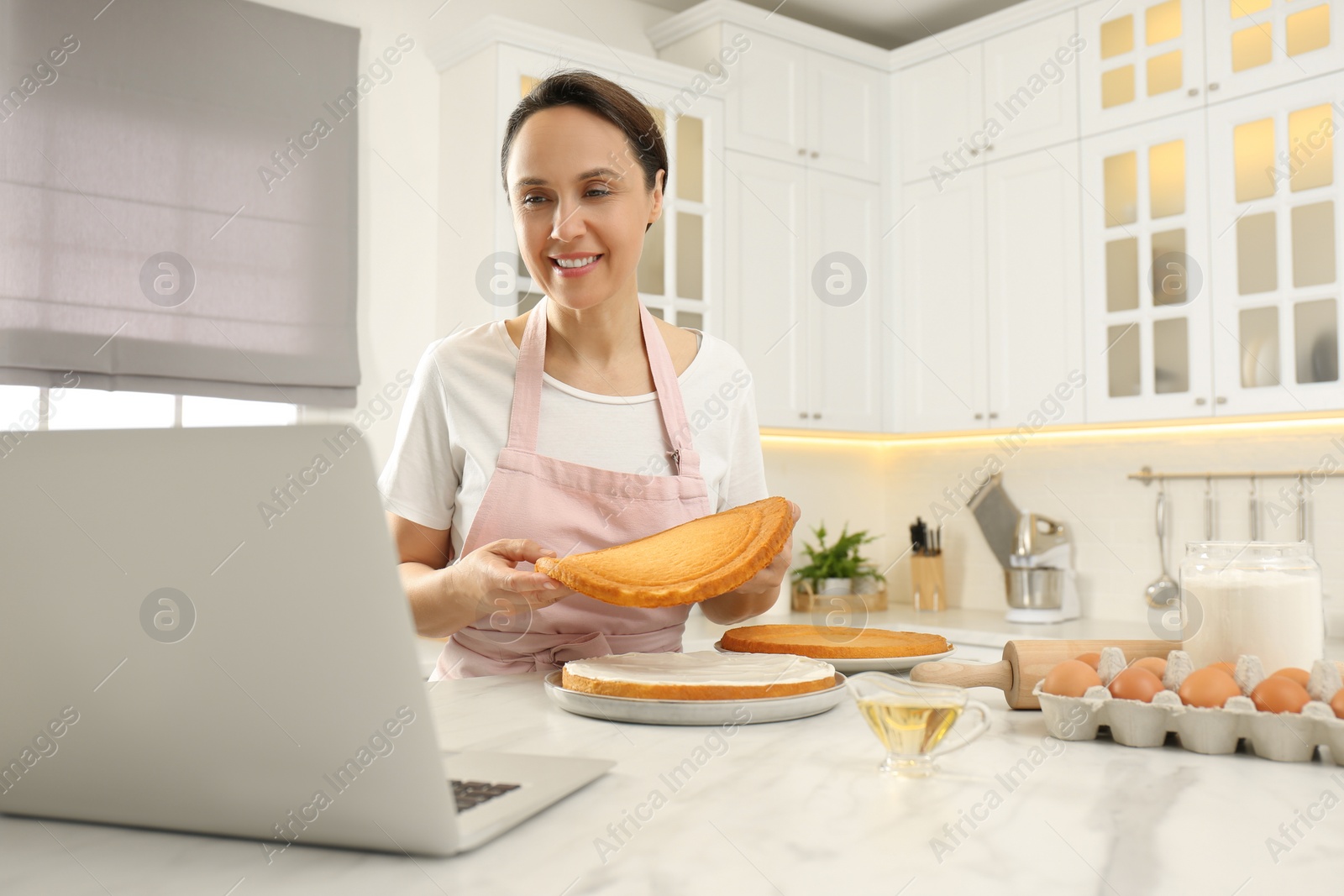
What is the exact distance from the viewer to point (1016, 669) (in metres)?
1.01

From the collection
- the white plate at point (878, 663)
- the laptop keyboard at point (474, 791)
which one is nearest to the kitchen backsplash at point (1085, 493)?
the white plate at point (878, 663)

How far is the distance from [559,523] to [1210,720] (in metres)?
0.78

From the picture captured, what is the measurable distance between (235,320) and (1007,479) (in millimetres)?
2410

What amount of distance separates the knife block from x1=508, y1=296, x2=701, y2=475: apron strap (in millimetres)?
2242

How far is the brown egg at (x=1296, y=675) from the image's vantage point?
0.86m

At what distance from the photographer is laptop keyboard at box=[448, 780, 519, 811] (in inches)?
26.5

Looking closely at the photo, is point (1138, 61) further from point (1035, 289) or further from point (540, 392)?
point (540, 392)

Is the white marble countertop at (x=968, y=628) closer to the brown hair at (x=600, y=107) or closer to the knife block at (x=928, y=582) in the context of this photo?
the knife block at (x=928, y=582)

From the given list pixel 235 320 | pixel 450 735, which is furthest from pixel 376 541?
pixel 235 320

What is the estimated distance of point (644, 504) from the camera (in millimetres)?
1402

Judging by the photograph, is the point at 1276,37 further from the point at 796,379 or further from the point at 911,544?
the point at 911,544

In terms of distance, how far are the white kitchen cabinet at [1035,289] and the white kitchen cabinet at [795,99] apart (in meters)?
0.46

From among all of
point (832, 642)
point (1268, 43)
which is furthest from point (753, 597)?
point (1268, 43)

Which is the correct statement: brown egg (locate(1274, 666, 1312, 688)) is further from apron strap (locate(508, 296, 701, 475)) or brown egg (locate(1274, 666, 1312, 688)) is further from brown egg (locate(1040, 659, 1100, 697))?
apron strap (locate(508, 296, 701, 475))
